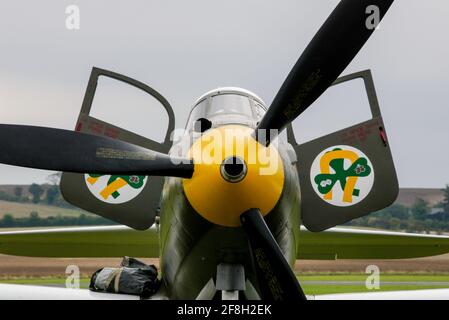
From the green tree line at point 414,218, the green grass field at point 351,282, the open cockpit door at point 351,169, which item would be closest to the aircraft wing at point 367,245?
the open cockpit door at point 351,169

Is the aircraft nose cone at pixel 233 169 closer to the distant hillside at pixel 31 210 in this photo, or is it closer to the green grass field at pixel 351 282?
the green grass field at pixel 351 282

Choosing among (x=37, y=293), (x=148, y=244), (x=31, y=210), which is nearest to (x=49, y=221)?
(x=31, y=210)

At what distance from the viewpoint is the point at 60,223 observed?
3141 cm

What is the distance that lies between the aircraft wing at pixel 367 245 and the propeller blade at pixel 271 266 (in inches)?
192

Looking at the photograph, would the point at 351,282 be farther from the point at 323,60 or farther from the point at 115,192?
the point at 323,60

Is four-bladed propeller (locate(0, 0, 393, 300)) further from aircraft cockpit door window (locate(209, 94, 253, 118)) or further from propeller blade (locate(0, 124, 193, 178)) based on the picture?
aircraft cockpit door window (locate(209, 94, 253, 118))

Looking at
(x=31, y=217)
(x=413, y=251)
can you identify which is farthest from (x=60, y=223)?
(x=413, y=251)

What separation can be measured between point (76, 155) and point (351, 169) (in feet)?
10.1

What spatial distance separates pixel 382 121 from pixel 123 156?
308 cm

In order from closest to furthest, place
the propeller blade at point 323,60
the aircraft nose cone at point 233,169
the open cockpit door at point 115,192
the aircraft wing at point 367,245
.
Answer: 1. the aircraft nose cone at point 233,169
2. the propeller blade at point 323,60
3. the open cockpit door at point 115,192
4. the aircraft wing at point 367,245

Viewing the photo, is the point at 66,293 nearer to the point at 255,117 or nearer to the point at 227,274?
the point at 227,274

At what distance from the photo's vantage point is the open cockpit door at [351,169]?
259 inches

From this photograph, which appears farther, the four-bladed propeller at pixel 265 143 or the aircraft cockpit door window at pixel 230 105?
the aircraft cockpit door window at pixel 230 105

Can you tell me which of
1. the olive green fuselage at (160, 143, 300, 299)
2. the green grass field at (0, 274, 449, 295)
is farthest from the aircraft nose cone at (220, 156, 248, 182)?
the green grass field at (0, 274, 449, 295)
